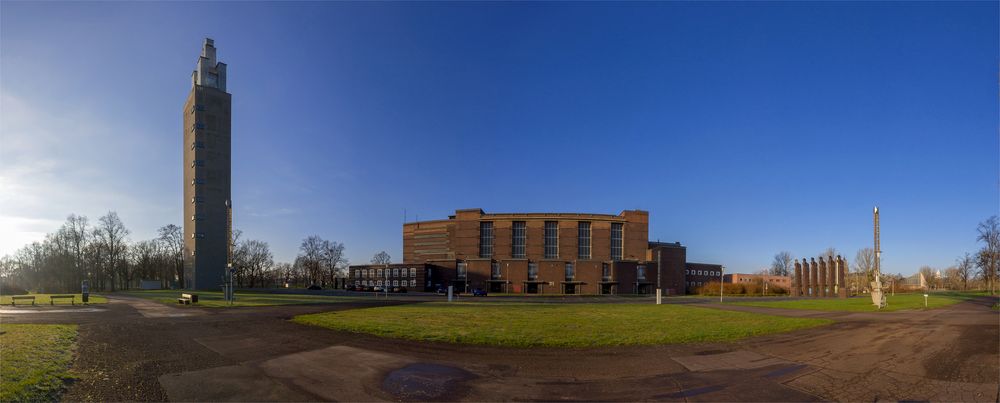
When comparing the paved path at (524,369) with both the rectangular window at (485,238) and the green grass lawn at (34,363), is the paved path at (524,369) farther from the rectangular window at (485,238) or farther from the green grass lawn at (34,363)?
the rectangular window at (485,238)

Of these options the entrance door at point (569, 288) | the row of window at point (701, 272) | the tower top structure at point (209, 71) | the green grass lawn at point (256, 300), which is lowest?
the entrance door at point (569, 288)

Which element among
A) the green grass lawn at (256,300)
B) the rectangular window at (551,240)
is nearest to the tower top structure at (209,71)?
the green grass lawn at (256,300)

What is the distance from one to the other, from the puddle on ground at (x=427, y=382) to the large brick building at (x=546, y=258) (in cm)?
8572

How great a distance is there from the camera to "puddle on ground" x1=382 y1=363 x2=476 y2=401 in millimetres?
9180

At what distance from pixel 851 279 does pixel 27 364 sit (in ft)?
544

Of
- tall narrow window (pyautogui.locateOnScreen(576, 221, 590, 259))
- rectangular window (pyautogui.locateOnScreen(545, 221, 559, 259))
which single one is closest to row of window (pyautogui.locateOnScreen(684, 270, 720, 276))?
tall narrow window (pyautogui.locateOnScreen(576, 221, 590, 259))

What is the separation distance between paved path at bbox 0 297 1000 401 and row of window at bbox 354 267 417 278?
84386mm

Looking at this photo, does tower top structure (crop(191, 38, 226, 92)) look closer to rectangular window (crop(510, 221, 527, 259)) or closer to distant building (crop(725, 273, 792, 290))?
rectangular window (crop(510, 221, 527, 259))

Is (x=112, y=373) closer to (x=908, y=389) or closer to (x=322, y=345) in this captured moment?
(x=322, y=345)

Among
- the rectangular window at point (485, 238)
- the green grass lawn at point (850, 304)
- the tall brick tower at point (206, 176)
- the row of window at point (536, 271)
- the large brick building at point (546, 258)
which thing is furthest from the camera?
the rectangular window at point (485, 238)

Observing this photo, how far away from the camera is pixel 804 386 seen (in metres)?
10.0

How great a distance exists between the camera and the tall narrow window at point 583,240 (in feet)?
336

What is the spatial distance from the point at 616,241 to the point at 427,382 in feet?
325

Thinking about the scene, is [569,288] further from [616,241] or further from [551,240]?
[616,241]
